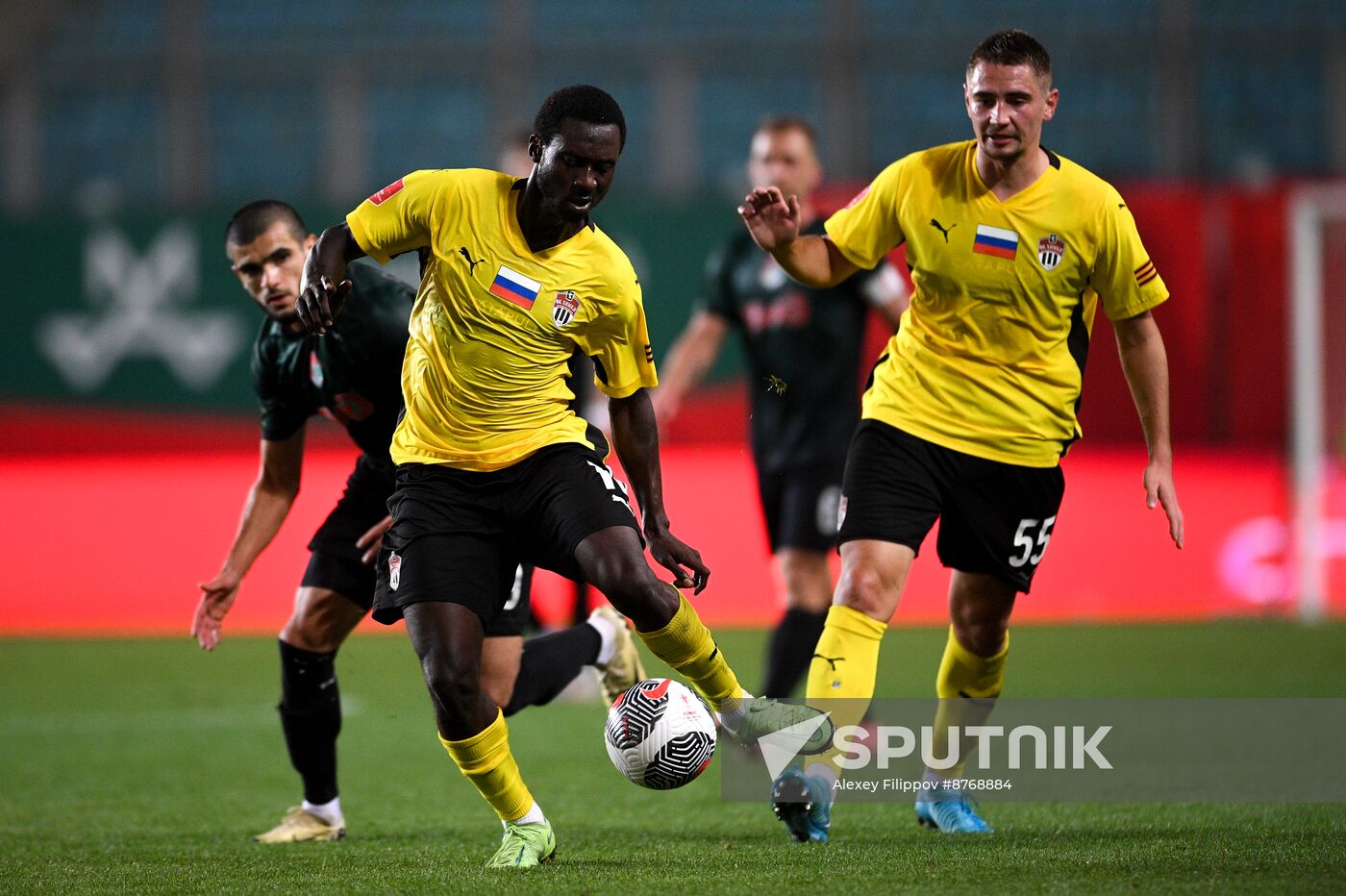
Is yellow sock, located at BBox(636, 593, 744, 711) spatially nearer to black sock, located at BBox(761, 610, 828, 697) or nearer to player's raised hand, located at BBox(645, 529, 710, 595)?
player's raised hand, located at BBox(645, 529, 710, 595)

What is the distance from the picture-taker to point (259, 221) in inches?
193

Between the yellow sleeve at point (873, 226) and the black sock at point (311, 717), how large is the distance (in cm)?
196

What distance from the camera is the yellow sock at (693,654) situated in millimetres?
4387

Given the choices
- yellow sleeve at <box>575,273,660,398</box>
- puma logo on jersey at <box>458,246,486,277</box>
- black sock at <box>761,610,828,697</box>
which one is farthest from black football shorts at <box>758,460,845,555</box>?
puma logo on jersey at <box>458,246,486,277</box>

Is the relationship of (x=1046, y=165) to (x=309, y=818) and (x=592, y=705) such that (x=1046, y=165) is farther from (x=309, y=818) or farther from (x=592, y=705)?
(x=592, y=705)

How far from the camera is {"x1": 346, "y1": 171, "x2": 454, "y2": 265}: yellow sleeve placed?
438cm

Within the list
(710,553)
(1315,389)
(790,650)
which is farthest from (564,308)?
(1315,389)

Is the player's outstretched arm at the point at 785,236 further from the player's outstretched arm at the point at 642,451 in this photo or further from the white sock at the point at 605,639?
the white sock at the point at 605,639

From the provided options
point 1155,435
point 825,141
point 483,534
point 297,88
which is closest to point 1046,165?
point 1155,435

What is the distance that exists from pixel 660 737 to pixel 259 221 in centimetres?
190

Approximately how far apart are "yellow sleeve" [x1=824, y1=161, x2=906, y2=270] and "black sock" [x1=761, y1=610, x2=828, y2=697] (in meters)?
2.00

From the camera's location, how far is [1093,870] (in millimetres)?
4098

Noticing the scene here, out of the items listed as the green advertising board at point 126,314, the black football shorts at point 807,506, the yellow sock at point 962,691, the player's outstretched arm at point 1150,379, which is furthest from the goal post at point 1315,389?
the player's outstretched arm at point 1150,379

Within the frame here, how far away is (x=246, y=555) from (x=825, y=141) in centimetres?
1209
